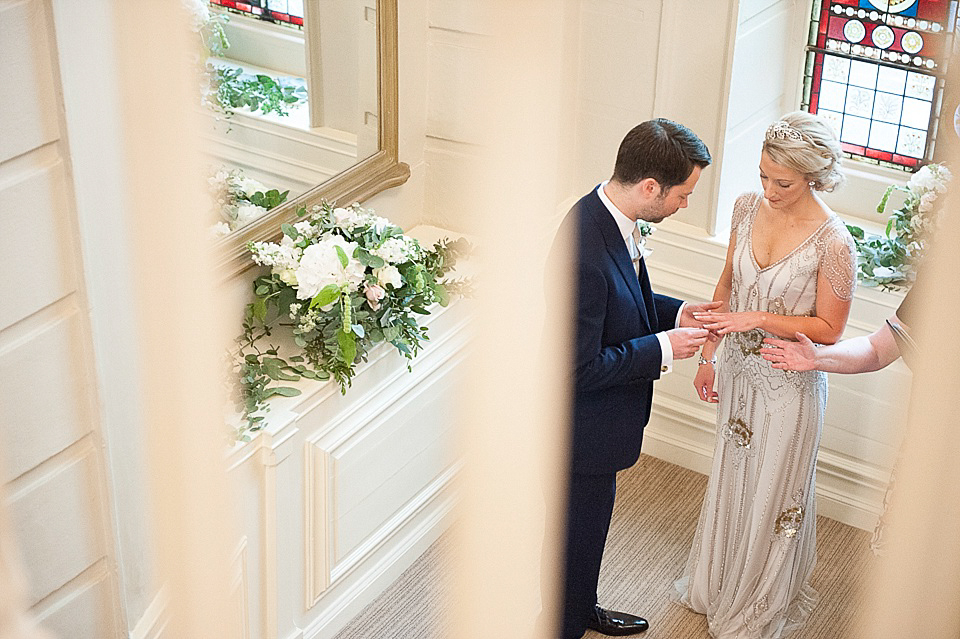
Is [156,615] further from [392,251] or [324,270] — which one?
[392,251]

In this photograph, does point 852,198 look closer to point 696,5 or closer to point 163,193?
point 696,5

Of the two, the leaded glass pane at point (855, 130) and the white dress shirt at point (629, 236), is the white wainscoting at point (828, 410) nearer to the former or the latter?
the leaded glass pane at point (855, 130)

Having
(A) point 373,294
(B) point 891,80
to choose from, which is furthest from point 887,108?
(A) point 373,294

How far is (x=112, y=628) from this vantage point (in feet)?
5.99

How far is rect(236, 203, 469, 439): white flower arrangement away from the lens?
2.48m

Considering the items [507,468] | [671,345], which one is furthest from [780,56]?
[507,468]

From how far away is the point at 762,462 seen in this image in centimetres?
256

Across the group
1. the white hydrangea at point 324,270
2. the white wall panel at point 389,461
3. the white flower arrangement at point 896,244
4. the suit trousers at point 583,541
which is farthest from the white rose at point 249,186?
the white flower arrangement at point 896,244

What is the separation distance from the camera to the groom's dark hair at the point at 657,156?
223 cm

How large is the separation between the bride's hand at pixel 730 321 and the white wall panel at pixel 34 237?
1400mm

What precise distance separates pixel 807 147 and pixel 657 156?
0.30 metres

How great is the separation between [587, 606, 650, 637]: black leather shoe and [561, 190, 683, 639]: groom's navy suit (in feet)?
Result: 0.42

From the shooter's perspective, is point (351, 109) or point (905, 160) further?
point (905, 160)

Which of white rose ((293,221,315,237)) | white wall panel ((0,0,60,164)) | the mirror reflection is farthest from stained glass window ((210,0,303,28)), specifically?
white wall panel ((0,0,60,164))
